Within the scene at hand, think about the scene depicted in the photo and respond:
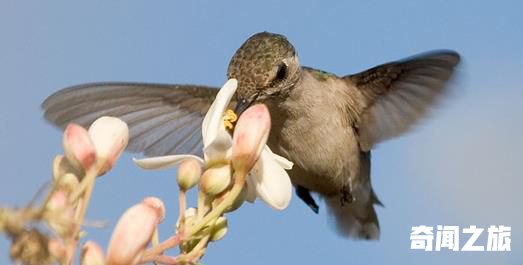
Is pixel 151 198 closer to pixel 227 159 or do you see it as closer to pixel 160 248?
pixel 160 248

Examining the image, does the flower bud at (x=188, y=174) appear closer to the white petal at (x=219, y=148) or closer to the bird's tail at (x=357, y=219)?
the white petal at (x=219, y=148)

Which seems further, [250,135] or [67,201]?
[250,135]

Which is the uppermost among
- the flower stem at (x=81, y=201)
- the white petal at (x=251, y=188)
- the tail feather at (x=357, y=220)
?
the flower stem at (x=81, y=201)

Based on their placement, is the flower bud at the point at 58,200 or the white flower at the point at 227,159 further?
the white flower at the point at 227,159

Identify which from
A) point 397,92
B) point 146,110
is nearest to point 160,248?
point 146,110

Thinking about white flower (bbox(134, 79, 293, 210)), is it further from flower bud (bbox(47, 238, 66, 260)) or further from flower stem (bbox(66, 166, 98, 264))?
flower bud (bbox(47, 238, 66, 260))

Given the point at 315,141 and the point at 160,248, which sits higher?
the point at 160,248

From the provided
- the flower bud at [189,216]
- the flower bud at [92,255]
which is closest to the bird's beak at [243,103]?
the flower bud at [189,216]
